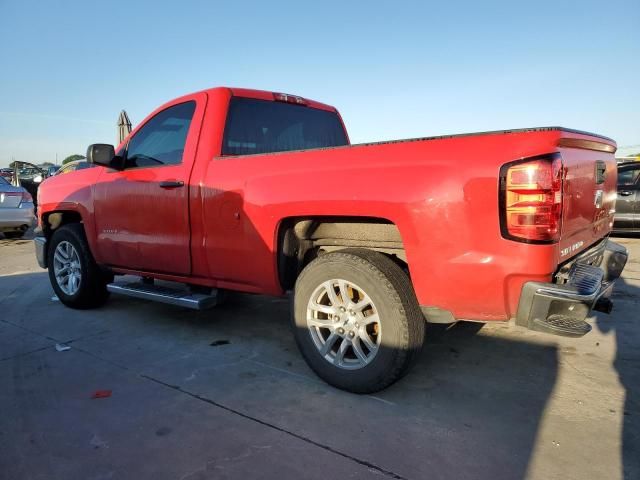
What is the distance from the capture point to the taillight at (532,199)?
2.28 meters

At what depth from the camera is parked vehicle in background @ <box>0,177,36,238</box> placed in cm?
1045

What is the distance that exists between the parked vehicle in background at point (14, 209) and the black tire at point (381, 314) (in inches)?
397

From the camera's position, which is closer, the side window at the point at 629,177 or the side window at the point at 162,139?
the side window at the point at 162,139

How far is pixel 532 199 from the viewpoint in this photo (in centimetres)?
230

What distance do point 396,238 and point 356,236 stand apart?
298 millimetres

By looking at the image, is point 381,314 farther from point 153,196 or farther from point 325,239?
point 153,196

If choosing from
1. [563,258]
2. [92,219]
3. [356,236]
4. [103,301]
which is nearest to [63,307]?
[103,301]

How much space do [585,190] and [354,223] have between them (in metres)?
1.38

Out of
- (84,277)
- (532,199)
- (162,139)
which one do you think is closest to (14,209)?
(84,277)

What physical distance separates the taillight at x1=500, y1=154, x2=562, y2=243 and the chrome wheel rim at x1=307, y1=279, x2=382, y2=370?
3.03 ft

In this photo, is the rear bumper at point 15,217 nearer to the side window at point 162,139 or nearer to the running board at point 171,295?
the running board at point 171,295

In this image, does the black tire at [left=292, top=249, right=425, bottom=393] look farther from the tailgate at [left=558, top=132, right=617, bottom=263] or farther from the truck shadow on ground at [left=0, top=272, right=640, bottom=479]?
the tailgate at [left=558, top=132, right=617, bottom=263]

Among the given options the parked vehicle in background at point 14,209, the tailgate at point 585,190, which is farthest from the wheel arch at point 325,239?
the parked vehicle in background at point 14,209

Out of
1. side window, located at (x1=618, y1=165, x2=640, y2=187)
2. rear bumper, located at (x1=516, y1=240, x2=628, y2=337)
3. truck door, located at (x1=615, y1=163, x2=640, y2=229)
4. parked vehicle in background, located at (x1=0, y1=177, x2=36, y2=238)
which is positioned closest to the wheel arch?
rear bumper, located at (x1=516, y1=240, x2=628, y2=337)
